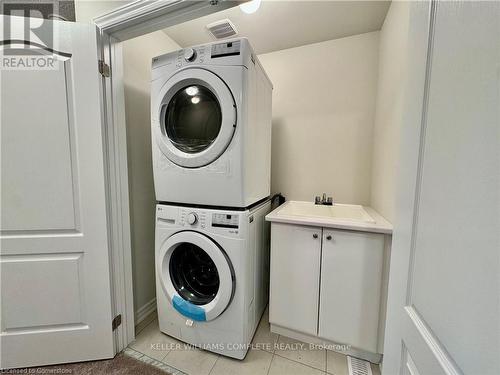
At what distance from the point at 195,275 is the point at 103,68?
1.45 meters

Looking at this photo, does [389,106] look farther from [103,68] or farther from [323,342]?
[103,68]

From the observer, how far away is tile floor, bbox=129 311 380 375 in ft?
3.96

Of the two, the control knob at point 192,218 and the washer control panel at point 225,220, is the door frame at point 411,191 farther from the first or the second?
the control knob at point 192,218

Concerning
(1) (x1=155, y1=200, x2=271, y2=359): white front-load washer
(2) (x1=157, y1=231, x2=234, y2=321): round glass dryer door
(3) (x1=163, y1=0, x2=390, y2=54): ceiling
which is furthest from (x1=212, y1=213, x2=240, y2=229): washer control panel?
(3) (x1=163, y1=0, x2=390, y2=54): ceiling

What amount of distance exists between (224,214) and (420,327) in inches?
36.2

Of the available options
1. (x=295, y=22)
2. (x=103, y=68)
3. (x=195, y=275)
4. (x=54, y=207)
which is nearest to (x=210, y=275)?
(x=195, y=275)

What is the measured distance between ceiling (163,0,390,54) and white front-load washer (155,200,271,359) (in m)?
1.50

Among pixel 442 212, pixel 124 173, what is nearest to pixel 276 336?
pixel 442 212

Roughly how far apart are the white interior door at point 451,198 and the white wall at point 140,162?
5.47 feet

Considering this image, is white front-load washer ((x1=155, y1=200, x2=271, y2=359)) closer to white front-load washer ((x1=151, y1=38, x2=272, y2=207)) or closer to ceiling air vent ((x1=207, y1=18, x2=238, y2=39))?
white front-load washer ((x1=151, y1=38, x2=272, y2=207))

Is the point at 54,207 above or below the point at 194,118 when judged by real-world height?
below

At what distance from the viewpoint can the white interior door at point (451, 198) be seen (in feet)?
1.10

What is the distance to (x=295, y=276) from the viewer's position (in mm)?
1348

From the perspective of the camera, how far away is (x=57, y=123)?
1.10 meters
